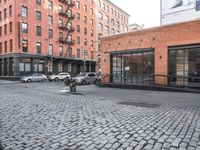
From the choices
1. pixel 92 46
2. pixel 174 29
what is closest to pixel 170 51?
pixel 174 29

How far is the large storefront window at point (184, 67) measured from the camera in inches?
Result: 605

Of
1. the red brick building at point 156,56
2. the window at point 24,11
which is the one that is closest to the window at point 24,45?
the window at point 24,11

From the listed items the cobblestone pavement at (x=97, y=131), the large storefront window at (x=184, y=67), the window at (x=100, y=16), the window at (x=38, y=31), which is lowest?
the cobblestone pavement at (x=97, y=131)

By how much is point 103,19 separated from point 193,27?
145 feet

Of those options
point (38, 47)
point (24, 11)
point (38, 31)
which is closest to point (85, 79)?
point (38, 47)

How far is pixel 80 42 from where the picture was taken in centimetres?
4922

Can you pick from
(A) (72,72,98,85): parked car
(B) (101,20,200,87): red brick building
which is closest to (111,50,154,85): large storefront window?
(B) (101,20,200,87): red brick building

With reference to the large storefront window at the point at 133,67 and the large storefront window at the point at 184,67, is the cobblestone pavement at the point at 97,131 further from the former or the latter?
the large storefront window at the point at 133,67

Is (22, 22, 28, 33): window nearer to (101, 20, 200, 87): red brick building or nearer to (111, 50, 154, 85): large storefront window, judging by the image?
(101, 20, 200, 87): red brick building

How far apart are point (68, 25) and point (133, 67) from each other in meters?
30.6

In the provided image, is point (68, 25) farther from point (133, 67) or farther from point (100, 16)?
point (133, 67)

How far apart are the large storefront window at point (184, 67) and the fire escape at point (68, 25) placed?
3109 cm

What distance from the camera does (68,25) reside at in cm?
4588

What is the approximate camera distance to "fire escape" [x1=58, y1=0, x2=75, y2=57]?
43.8 m
